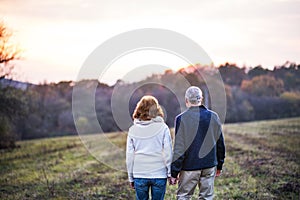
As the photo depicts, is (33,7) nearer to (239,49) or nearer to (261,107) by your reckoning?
(239,49)

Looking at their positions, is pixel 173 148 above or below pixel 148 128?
below

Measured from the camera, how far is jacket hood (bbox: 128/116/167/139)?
592cm

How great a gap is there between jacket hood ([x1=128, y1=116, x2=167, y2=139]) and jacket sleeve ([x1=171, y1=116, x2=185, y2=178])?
26cm

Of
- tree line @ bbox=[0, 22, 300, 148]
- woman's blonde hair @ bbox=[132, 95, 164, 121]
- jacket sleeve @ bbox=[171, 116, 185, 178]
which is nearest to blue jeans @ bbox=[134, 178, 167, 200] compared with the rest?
jacket sleeve @ bbox=[171, 116, 185, 178]

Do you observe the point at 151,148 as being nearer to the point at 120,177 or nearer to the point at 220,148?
the point at 220,148

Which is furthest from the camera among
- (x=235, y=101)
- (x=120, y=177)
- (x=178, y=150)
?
(x=235, y=101)

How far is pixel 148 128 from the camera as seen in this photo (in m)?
5.96

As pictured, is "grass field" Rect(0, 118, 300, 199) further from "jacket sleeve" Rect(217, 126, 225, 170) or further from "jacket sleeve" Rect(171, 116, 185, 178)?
"jacket sleeve" Rect(171, 116, 185, 178)

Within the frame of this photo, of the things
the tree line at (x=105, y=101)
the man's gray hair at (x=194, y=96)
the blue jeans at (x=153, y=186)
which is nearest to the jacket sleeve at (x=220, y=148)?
the man's gray hair at (x=194, y=96)

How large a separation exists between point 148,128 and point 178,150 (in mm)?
570

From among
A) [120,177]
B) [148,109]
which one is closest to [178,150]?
[148,109]

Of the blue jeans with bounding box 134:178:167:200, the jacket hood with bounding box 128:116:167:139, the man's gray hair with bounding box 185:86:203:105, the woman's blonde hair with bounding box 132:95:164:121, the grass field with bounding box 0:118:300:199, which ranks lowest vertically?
the grass field with bounding box 0:118:300:199

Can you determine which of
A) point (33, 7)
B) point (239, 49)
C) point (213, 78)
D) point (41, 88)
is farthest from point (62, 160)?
point (41, 88)

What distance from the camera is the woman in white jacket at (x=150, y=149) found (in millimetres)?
5926
